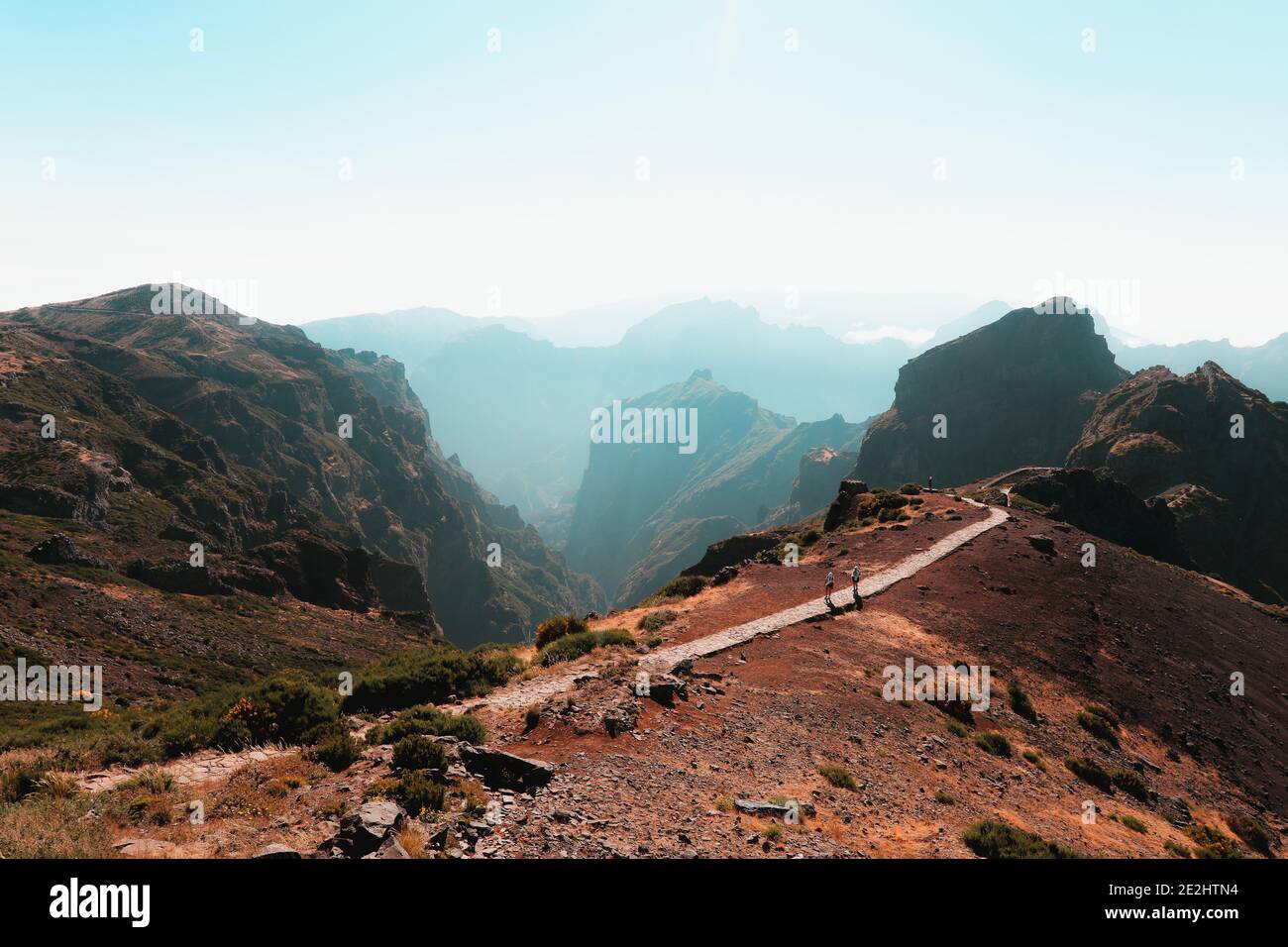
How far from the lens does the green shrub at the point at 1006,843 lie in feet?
42.5

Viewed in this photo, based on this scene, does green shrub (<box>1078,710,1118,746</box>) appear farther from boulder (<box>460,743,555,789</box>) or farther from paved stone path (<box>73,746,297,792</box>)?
paved stone path (<box>73,746,297,792</box>)

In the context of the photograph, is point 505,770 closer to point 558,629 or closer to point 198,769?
point 198,769

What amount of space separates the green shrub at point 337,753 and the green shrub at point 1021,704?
79.1 ft

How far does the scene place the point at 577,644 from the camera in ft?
85.7

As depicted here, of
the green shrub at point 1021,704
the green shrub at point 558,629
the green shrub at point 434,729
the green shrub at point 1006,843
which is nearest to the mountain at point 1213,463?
the green shrub at point 1021,704

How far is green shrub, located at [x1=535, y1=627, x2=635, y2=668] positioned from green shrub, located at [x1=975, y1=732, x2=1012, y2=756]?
1356 cm

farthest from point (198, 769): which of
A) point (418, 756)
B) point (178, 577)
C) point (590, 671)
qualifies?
point (178, 577)

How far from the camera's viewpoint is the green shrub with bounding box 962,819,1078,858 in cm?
1296

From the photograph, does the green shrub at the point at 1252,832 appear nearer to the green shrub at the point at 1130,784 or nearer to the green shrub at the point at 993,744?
the green shrub at the point at 1130,784

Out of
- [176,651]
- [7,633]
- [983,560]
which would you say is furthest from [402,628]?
[983,560]

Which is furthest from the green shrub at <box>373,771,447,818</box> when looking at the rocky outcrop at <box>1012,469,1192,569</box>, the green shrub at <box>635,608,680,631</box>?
the rocky outcrop at <box>1012,469,1192,569</box>
